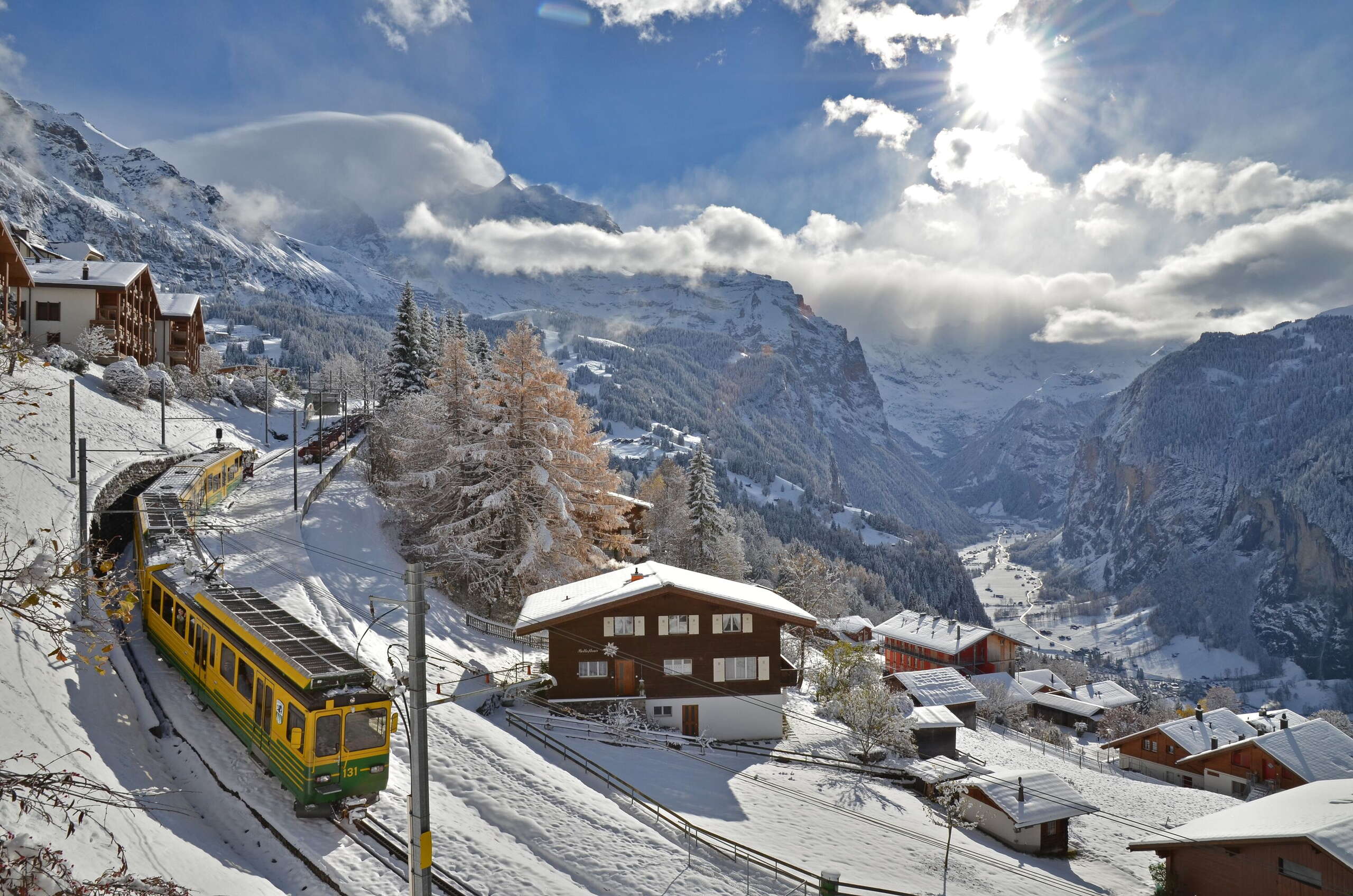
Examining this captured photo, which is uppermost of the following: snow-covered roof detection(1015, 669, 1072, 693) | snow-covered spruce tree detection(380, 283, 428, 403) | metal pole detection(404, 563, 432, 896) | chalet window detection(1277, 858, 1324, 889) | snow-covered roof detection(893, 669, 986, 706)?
snow-covered spruce tree detection(380, 283, 428, 403)

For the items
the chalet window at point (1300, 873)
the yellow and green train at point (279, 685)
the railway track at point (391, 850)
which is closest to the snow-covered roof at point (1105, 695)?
the chalet window at point (1300, 873)

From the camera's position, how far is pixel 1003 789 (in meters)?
31.3

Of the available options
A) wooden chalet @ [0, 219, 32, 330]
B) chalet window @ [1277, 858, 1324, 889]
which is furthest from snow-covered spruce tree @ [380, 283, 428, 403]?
chalet window @ [1277, 858, 1324, 889]

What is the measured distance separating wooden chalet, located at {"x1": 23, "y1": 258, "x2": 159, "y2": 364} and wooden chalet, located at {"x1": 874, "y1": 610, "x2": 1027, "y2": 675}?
78.8 meters

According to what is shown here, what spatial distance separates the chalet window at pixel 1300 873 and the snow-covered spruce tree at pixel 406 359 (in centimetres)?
5548

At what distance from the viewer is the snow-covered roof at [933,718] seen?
4138cm

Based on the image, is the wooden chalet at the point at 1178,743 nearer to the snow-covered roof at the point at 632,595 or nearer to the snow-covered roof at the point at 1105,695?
the snow-covered roof at the point at 1105,695

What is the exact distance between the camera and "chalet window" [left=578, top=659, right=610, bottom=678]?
1307 inches

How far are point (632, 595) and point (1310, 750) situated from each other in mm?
52506

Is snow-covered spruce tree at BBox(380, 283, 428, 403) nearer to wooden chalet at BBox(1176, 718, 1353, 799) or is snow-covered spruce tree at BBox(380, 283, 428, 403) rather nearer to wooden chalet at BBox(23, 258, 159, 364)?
wooden chalet at BBox(23, 258, 159, 364)

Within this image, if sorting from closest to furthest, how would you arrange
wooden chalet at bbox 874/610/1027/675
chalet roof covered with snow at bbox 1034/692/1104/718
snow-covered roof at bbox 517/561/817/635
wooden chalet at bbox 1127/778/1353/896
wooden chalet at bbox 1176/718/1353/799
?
wooden chalet at bbox 1127/778/1353/896 → snow-covered roof at bbox 517/561/817/635 → wooden chalet at bbox 1176/718/1353/799 → chalet roof covered with snow at bbox 1034/692/1104/718 → wooden chalet at bbox 874/610/1027/675

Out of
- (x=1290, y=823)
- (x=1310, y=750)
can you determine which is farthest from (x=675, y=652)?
(x=1310, y=750)

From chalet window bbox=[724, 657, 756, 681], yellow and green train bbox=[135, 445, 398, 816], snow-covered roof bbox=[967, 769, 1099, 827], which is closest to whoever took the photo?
yellow and green train bbox=[135, 445, 398, 816]

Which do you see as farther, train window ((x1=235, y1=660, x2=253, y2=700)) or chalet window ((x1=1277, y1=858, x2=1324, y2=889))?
chalet window ((x1=1277, y1=858, x2=1324, y2=889))
